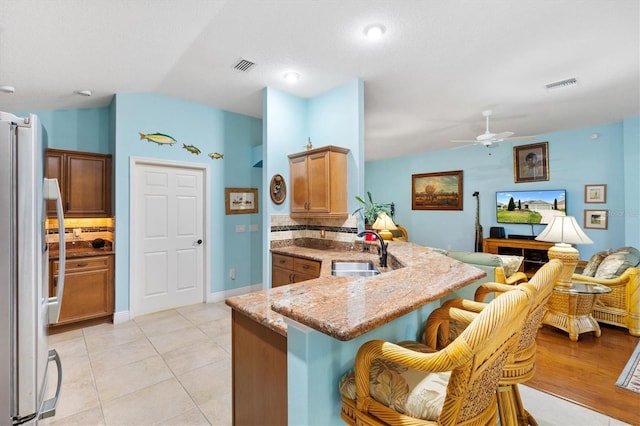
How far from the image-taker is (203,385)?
2.32 m

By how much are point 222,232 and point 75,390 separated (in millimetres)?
2493

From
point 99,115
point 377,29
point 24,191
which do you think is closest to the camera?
point 24,191

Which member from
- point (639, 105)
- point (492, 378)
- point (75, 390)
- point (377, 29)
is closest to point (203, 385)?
point (75, 390)

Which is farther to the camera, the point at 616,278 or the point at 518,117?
the point at 518,117

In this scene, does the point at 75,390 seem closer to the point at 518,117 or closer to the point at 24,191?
the point at 24,191

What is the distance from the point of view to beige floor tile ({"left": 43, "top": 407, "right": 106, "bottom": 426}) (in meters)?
1.90

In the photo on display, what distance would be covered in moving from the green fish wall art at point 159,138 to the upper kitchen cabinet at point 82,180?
0.54 m

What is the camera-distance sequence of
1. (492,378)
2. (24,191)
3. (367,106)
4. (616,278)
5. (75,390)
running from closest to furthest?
1. (492,378)
2. (24,191)
3. (75,390)
4. (616,278)
5. (367,106)

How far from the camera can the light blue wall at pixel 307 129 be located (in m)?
A: 3.50

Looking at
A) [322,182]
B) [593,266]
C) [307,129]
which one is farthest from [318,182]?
[593,266]

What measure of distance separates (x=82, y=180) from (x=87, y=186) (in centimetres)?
9

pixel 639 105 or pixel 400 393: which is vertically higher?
pixel 639 105

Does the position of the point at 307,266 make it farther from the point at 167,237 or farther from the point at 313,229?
the point at 167,237

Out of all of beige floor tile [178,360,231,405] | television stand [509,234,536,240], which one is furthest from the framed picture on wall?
television stand [509,234,536,240]
